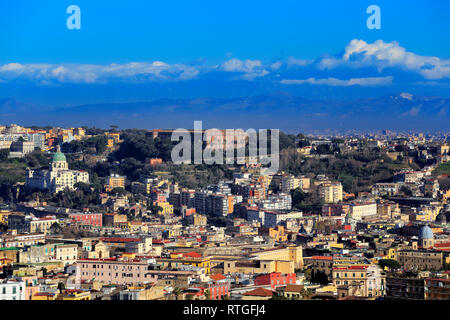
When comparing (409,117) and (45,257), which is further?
(409,117)

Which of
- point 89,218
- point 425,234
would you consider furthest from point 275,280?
point 89,218

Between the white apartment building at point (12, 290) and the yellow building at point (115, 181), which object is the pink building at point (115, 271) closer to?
the white apartment building at point (12, 290)

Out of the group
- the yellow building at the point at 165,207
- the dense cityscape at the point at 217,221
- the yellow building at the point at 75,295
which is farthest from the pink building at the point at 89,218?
the yellow building at the point at 75,295

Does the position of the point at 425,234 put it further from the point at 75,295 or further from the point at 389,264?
the point at 75,295

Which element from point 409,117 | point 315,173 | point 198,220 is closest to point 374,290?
point 198,220

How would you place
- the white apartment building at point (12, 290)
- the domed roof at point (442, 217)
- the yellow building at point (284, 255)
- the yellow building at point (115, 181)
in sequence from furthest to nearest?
the yellow building at point (115, 181) < the domed roof at point (442, 217) < the yellow building at point (284, 255) < the white apartment building at point (12, 290)

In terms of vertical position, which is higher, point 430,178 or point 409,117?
point 409,117

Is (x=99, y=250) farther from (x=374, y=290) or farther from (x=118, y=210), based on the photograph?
(x=118, y=210)
